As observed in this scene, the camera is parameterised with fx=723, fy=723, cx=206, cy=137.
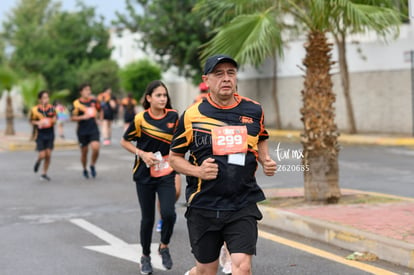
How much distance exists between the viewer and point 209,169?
15.1ft

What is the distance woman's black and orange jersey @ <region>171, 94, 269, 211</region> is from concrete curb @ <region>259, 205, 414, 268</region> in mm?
2398

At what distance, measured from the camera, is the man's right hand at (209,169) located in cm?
459

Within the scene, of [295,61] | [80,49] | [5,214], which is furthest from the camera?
[80,49]

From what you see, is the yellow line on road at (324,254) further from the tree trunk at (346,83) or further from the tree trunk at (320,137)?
the tree trunk at (346,83)

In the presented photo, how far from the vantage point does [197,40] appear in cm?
3070

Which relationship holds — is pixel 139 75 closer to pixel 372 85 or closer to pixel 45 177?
pixel 372 85

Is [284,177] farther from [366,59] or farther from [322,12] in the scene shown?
[366,59]

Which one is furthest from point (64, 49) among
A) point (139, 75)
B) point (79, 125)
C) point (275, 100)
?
point (79, 125)

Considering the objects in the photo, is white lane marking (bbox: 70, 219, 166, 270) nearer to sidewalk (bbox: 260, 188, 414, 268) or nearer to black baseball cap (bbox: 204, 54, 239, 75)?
sidewalk (bbox: 260, 188, 414, 268)

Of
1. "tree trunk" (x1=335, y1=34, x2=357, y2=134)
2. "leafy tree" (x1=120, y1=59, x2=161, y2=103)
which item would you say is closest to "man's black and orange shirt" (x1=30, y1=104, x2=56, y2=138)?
"tree trunk" (x1=335, y1=34, x2=357, y2=134)

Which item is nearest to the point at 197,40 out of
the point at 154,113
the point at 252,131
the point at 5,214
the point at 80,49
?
the point at 5,214

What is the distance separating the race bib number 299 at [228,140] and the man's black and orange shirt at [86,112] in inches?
407

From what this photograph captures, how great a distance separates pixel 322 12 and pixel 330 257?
11.9 feet

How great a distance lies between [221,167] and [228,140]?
0.18 m
